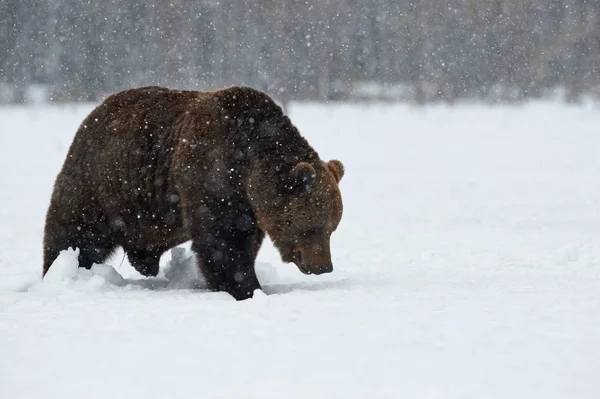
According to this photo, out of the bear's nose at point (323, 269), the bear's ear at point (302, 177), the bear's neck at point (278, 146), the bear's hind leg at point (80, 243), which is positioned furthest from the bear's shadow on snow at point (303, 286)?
the bear's hind leg at point (80, 243)

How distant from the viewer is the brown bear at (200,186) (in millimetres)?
5641

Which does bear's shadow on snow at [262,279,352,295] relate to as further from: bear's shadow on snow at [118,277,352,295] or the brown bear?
the brown bear

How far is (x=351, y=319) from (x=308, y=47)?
1238 inches

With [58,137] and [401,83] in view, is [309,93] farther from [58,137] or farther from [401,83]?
[58,137]

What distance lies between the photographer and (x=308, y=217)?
18.2ft

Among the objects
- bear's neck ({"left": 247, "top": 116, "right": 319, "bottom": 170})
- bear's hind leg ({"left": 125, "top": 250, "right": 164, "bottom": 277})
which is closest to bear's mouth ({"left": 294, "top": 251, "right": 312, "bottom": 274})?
bear's neck ({"left": 247, "top": 116, "right": 319, "bottom": 170})

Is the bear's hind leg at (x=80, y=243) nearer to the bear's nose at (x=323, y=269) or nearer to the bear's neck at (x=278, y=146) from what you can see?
the bear's neck at (x=278, y=146)

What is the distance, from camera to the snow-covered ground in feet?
10.7

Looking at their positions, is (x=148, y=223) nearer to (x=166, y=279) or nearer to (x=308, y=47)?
(x=166, y=279)

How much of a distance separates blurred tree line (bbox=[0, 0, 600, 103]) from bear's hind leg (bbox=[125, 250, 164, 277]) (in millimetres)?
25067

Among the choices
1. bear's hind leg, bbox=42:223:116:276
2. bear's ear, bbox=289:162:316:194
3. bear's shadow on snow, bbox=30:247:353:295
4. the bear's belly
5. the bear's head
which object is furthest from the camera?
bear's hind leg, bbox=42:223:116:276

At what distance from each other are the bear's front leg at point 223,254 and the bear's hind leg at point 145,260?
3.25ft

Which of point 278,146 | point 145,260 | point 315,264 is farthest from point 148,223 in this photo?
point 315,264

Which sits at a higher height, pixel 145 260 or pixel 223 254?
pixel 223 254
